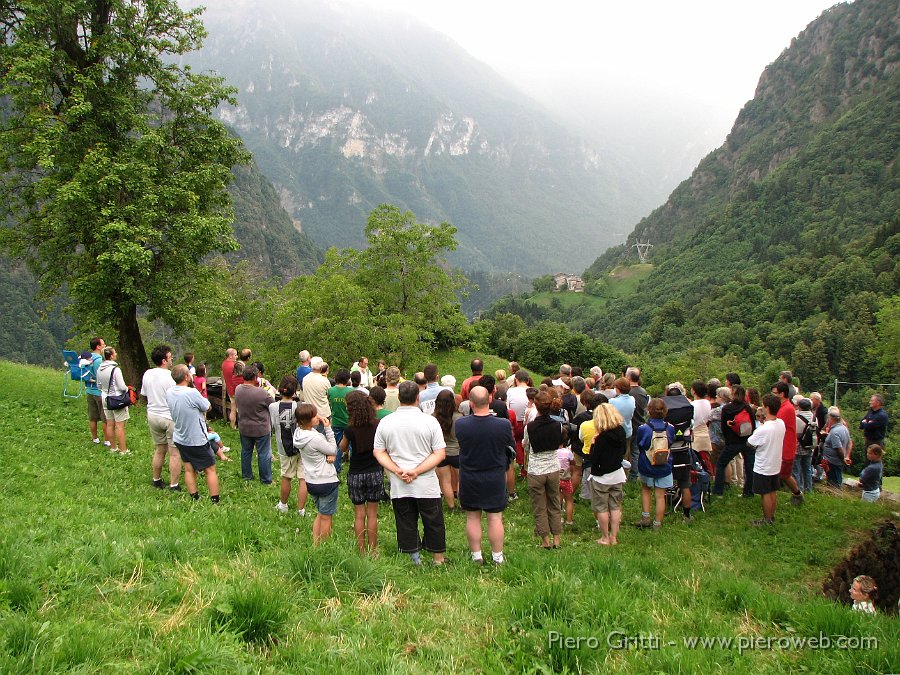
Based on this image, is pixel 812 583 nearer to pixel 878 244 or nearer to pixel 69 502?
pixel 69 502

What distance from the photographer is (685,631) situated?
4414 mm

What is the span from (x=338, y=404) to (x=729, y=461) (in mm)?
7627

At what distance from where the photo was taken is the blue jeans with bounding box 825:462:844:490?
1227cm

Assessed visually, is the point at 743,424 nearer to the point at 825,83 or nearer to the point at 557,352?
the point at 557,352

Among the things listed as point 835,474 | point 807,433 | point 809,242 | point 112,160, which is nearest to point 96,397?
point 112,160

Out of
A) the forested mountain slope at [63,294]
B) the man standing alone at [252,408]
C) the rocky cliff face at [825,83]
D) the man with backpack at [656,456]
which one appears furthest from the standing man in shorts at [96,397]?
the rocky cliff face at [825,83]

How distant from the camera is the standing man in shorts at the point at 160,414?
8.40m

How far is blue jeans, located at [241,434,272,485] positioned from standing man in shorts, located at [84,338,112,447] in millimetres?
→ 3005

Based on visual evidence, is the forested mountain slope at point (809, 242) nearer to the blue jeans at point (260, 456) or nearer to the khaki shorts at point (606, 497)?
the khaki shorts at point (606, 497)

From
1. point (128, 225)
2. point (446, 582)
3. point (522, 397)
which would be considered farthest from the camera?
point (128, 225)

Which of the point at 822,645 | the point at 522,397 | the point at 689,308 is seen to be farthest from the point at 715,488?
the point at 689,308

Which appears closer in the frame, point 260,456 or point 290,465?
point 290,465

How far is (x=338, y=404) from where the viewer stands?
9.86m

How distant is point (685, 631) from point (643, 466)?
14.9ft
